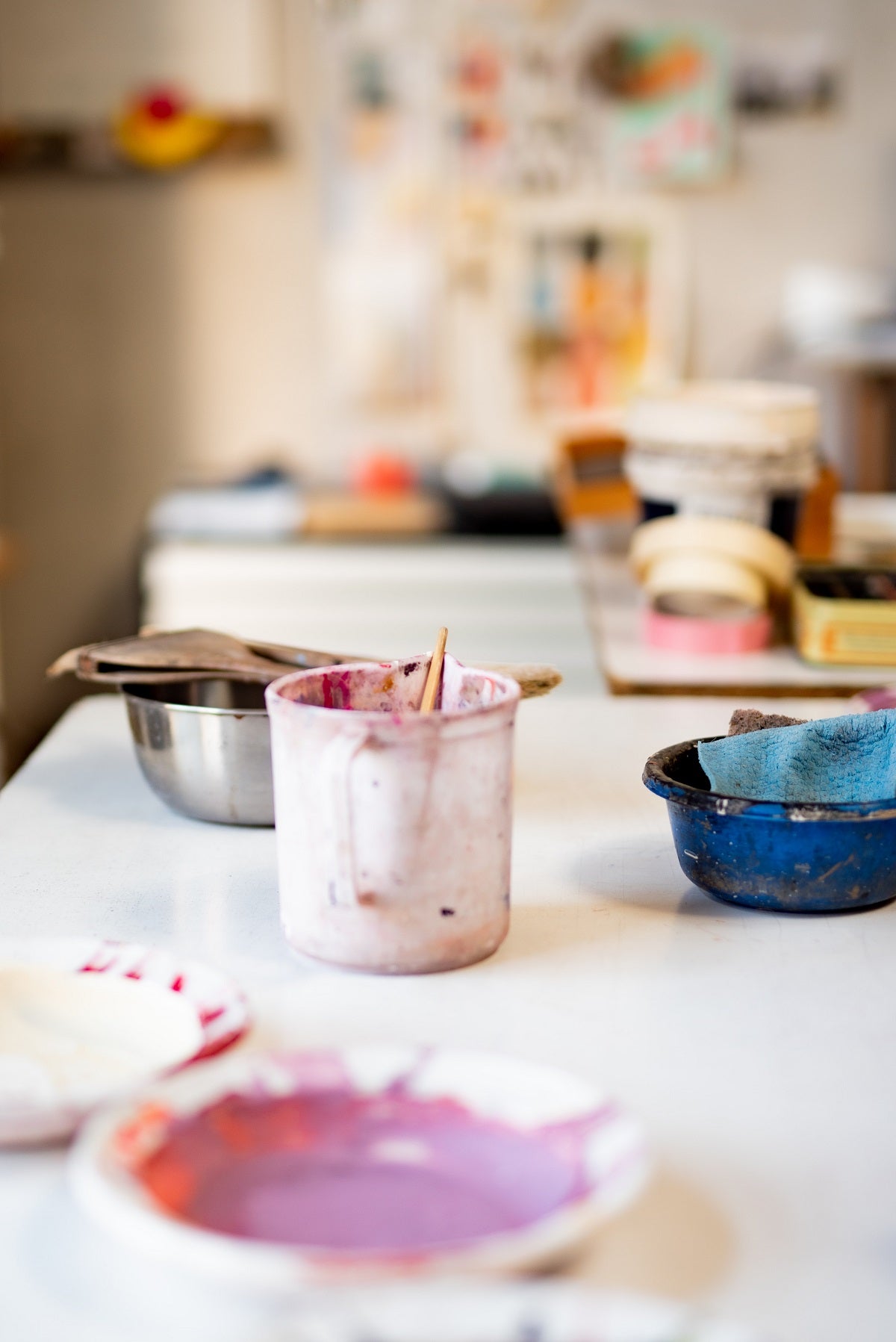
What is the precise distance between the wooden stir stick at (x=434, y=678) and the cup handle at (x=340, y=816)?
0.38 ft

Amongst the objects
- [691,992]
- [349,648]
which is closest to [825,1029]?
[691,992]

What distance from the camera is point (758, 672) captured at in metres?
1.54

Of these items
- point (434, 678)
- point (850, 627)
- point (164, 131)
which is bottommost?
point (850, 627)

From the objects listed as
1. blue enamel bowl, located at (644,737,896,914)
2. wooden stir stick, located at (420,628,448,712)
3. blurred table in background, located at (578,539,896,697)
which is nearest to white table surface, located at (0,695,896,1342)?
blue enamel bowl, located at (644,737,896,914)

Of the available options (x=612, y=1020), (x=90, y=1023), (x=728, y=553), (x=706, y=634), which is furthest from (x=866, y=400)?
(x=90, y=1023)

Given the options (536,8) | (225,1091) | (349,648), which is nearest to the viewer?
(225,1091)

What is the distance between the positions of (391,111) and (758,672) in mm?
2020

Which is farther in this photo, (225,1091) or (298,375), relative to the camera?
(298,375)

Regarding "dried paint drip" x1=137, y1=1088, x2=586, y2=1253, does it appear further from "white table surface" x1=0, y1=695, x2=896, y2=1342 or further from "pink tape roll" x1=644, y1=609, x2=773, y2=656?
"pink tape roll" x1=644, y1=609, x2=773, y2=656

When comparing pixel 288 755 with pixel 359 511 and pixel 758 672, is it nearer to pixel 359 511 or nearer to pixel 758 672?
pixel 758 672

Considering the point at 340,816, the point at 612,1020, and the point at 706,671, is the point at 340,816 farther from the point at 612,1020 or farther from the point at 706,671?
the point at 706,671

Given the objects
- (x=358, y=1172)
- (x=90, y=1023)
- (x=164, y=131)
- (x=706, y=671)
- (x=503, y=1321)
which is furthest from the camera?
(x=164, y=131)

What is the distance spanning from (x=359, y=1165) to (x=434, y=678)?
32cm

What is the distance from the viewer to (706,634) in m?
1.62
